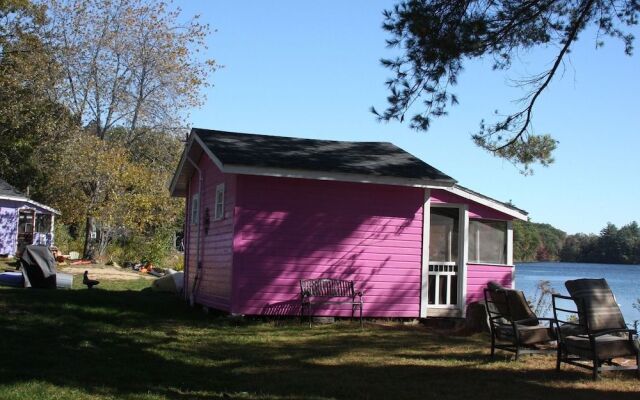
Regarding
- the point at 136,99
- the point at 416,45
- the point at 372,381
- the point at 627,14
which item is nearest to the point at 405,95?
the point at 416,45

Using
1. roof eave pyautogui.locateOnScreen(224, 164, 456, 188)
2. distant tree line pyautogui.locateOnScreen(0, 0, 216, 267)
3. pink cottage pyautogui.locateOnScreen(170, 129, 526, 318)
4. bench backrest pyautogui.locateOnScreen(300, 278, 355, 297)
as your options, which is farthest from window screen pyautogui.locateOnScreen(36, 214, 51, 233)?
roof eave pyautogui.locateOnScreen(224, 164, 456, 188)

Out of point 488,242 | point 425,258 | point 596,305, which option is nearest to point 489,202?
point 488,242

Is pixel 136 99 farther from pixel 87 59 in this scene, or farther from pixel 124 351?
pixel 124 351

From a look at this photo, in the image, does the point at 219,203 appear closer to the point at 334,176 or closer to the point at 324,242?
the point at 324,242

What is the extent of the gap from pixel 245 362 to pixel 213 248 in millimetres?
6076

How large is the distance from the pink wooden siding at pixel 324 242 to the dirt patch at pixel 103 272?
12.4m

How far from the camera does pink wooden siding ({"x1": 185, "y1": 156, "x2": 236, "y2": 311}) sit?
13648 mm

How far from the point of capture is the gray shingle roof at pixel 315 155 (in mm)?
13211

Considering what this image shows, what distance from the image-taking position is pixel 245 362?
30.2 feet

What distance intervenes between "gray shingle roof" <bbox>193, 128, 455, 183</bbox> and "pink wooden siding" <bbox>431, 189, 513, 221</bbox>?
1.86ft

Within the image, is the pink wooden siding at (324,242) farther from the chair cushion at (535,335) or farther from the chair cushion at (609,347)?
the chair cushion at (609,347)

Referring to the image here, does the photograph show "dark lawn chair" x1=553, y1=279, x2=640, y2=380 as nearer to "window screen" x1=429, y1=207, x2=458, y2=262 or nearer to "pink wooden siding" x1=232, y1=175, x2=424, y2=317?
"pink wooden siding" x1=232, y1=175, x2=424, y2=317

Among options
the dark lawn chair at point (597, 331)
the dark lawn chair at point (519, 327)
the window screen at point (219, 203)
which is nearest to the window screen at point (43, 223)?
the window screen at point (219, 203)

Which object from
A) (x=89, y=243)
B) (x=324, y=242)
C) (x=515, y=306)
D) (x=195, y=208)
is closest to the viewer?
(x=515, y=306)
